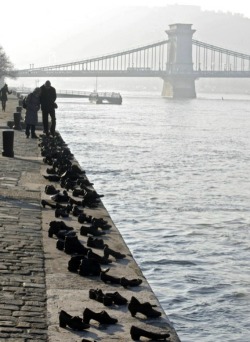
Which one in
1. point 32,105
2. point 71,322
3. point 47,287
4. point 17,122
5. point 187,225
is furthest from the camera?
point 17,122

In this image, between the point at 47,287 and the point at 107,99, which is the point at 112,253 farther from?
the point at 107,99

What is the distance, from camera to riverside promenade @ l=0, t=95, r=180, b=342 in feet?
19.3

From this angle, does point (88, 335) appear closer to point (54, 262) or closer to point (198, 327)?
point (54, 262)

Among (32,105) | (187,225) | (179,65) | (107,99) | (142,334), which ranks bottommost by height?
(107,99)

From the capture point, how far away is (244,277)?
1063 centimetres

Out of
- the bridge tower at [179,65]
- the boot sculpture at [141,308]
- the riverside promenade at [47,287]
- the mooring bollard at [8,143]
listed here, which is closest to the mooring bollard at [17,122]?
the mooring bollard at [8,143]

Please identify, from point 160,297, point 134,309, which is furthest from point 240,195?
point 134,309

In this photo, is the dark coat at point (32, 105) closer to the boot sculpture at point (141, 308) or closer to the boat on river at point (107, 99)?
the boot sculpture at point (141, 308)

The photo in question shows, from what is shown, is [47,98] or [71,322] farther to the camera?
[47,98]

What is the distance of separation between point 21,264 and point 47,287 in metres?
0.78

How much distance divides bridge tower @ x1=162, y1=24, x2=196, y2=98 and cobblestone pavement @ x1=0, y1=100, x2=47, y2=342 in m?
140

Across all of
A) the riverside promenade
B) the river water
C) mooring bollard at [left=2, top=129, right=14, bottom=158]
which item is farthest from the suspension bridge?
the riverside promenade

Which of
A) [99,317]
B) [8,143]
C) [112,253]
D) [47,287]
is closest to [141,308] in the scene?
[99,317]

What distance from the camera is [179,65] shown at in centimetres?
16412
